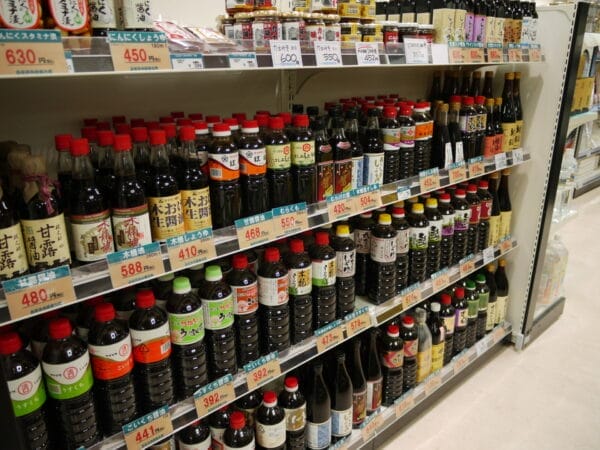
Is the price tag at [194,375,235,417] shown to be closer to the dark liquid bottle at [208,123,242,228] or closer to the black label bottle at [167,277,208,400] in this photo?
the black label bottle at [167,277,208,400]

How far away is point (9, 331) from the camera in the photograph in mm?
1011

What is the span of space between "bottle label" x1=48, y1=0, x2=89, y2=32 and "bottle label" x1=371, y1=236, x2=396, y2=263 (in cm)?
119

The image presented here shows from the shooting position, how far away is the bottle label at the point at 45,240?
976mm

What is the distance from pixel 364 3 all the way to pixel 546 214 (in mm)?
1513

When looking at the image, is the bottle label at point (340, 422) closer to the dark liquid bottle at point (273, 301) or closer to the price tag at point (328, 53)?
the dark liquid bottle at point (273, 301)

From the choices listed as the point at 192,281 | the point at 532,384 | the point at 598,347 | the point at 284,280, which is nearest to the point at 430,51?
the point at 284,280

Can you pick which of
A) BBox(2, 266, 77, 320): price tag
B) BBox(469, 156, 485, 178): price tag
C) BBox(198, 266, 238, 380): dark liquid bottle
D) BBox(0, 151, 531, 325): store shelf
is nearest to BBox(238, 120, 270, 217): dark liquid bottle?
BBox(0, 151, 531, 325): store shelf

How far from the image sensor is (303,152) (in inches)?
55.6

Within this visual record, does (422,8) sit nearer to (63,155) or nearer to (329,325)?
(329,325)

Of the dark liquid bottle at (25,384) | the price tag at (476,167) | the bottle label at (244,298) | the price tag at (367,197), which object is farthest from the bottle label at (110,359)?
the price tag at (476,167)

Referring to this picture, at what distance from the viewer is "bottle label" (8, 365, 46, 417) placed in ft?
3.28

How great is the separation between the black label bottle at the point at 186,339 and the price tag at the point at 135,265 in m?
0.14

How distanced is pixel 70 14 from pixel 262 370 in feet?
3.50

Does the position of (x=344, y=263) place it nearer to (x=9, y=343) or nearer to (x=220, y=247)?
(x=220, y=247)
